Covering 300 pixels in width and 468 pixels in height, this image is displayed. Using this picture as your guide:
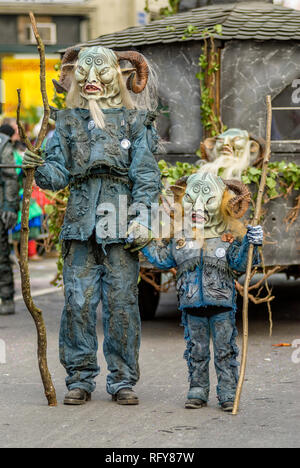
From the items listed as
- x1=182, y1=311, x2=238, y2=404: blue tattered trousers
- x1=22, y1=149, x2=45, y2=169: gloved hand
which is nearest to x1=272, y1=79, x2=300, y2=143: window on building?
x1=182, y1=311, x2=238, y2=404: blue tattered trousers

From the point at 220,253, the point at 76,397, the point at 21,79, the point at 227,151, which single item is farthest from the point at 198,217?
the point at 21,79

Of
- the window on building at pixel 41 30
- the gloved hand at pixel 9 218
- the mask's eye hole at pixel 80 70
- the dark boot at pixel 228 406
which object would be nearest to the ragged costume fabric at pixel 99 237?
the mask's eye hole at pixel 80 70

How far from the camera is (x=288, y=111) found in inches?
380

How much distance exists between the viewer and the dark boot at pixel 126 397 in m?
6.43

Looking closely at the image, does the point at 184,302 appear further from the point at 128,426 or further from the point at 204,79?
the point at 204,79

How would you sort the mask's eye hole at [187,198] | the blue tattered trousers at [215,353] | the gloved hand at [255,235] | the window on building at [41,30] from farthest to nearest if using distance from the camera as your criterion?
1. the window on building at [41,30]
2. the mask's eye hole at [187,198]
3. the blue tattered trousers at [215,353]
4. the gloved hand at [255,235]

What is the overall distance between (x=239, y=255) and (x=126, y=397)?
1.06 metres

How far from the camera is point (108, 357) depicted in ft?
21.4

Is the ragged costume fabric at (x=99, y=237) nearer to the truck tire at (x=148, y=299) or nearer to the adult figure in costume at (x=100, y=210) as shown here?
the adult figure in costume at (x=100, y=210)

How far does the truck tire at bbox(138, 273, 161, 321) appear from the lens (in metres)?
9.72

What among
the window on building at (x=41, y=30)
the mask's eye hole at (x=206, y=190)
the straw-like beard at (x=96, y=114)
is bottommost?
the mask's eye hole at (x=206, y=190)
